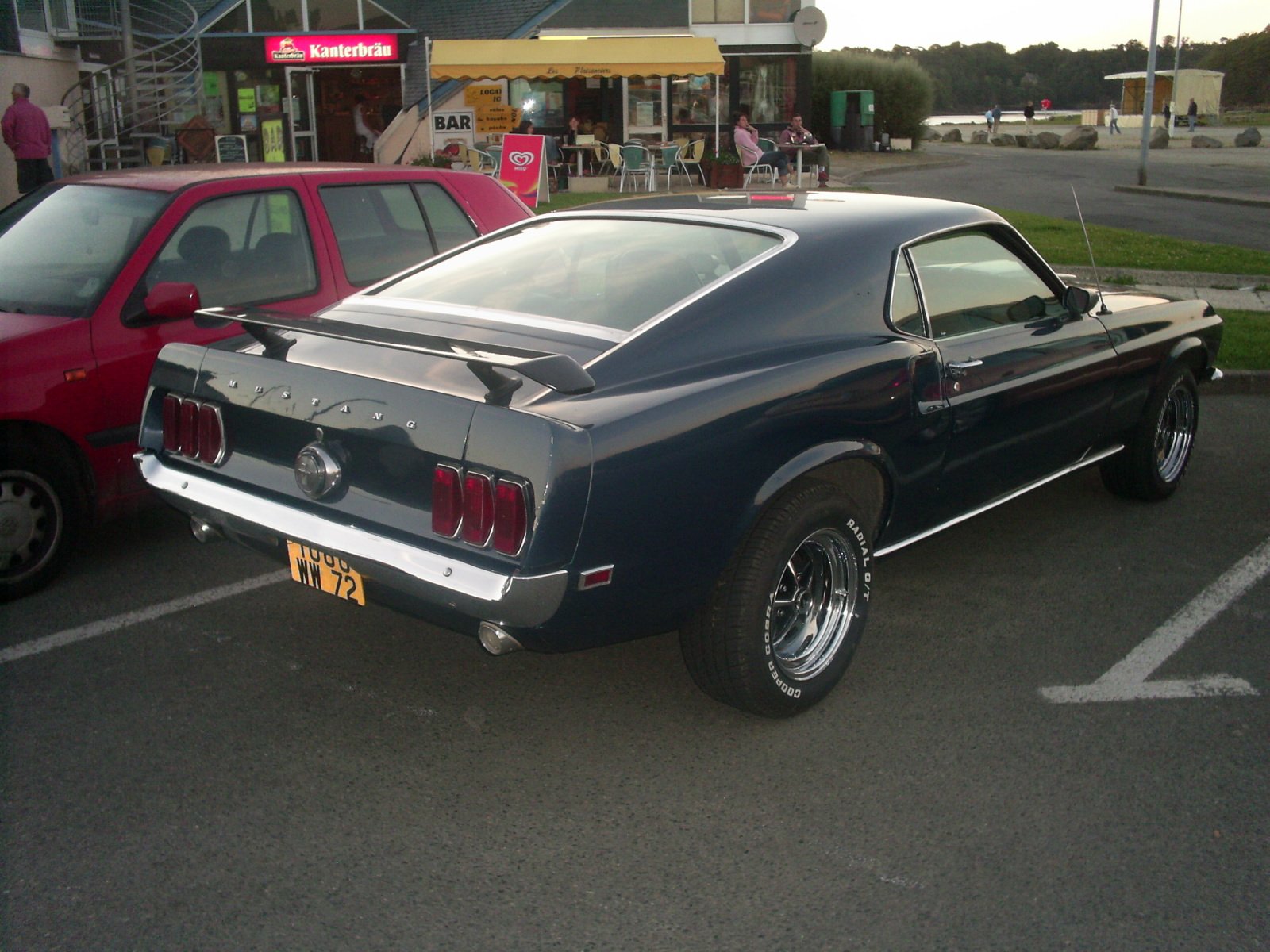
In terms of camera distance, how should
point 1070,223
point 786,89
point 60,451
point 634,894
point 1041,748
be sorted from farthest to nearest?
point 786,89 → point 1070,223 → point 60,451 → point 1041,748 → point 634,894

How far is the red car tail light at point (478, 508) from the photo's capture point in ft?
10.1

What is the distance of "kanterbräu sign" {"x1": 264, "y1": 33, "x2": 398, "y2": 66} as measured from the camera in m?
26.2

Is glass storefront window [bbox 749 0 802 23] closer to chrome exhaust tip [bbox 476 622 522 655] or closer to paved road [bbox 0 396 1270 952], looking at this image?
paved road [bbox 0 396 1270 952]

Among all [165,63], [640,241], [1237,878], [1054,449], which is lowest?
[1237,878]

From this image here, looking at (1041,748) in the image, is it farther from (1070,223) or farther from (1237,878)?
(1070,223)

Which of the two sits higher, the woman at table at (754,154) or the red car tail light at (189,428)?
the woman at table at (754,154)

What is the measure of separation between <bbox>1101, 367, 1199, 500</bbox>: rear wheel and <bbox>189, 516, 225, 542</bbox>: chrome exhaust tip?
13.2ft

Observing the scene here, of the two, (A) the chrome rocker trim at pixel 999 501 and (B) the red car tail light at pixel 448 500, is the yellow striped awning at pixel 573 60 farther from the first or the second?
(B) the red car tail light at pixel 448 500

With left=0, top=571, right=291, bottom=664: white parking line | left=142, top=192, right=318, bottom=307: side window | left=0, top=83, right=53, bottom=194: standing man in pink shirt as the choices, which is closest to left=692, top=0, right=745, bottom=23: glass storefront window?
left=0, top=83, right=53, bottom=194: standing man in pink shirt

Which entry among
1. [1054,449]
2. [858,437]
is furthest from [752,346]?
[1054,449]

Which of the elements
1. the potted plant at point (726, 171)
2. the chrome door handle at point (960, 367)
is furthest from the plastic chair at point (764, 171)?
the chrome door handle at point (960, 367)

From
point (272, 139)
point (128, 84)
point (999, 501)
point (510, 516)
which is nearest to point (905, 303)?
point (999, 501)

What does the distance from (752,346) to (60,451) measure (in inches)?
110

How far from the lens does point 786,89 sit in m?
28.7
